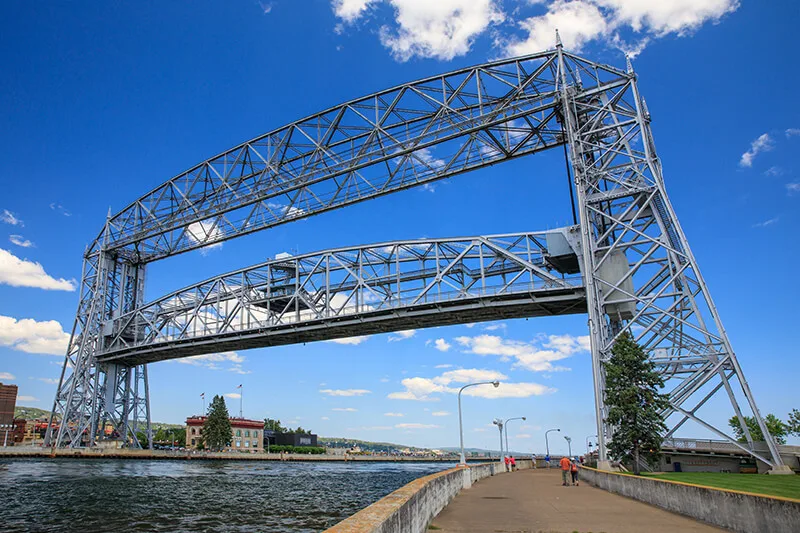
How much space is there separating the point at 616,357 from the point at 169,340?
42951 millimetres

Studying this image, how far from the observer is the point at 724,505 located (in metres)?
10.6

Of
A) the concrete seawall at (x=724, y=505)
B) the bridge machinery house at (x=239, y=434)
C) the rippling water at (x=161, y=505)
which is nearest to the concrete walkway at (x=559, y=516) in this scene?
the concrete seawall at (x=724, y=505)

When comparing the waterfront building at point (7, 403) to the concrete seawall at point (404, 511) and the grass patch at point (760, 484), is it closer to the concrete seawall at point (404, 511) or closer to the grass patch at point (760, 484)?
the concrete seawall at point (404, 511)

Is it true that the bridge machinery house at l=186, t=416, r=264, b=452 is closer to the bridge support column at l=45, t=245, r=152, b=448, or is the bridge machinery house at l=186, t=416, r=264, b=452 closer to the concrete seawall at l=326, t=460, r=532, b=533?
the bridge support column at l=45, t=245, r=152, b=448

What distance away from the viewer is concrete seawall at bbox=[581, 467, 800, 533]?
855cm

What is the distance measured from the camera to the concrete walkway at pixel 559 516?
11227 millimetres

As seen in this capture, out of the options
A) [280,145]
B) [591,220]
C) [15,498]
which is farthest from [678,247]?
[15,498]

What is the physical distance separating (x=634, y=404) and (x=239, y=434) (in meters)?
106

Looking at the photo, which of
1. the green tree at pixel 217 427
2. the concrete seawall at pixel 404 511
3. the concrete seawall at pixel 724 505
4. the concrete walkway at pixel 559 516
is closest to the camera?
the concrete seawall at pixel 404 511

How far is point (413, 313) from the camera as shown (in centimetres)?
4284

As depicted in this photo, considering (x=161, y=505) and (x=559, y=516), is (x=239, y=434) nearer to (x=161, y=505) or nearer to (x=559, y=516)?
(x=161, y=505)

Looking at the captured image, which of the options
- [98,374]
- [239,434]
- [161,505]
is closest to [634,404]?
[161,505]

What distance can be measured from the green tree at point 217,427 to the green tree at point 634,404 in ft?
264

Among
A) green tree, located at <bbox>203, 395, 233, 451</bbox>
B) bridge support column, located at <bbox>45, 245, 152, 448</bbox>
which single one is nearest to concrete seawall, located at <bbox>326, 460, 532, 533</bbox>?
bridge support column, located at <bbox>45, 245, 152, 448</bbox>
